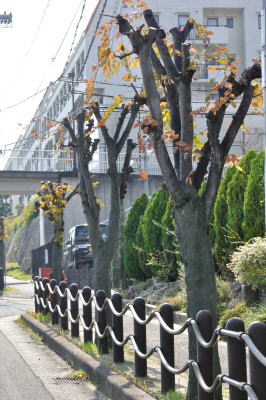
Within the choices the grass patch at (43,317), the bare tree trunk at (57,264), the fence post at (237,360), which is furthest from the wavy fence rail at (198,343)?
the bare tree trunk at (57,264)

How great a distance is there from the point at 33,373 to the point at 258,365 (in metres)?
6.08

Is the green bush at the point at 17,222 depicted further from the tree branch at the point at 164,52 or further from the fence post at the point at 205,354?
the fence post at the point at 205,354

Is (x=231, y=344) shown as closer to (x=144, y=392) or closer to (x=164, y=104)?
(x=144, y=392)

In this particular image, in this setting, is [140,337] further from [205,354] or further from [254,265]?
[254,265]

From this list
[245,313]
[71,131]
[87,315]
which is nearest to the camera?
[87,315]

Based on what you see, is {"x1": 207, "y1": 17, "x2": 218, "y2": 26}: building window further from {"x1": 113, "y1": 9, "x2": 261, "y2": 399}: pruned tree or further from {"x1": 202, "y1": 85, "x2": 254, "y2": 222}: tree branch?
{"x1": 202, "y1": 85, "x2": 254, "y2": 222}: tree branch

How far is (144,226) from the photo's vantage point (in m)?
23.3

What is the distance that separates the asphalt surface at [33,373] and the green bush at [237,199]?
4.67 metres

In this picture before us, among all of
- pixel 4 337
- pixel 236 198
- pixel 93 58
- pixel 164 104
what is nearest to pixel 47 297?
pixel 4 337

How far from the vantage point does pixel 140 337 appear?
874 cm

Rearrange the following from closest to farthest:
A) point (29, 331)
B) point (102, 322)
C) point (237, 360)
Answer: point (237, 360), point (102, 322), point (29, 331)

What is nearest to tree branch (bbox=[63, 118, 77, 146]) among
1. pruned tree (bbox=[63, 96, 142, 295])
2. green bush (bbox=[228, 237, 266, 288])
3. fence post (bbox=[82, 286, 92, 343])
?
pruned tree (bbox=[63, 96, 142, 295])

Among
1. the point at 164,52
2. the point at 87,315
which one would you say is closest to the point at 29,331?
the point at 87,315

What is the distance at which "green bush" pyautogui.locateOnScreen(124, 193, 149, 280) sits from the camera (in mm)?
25125
